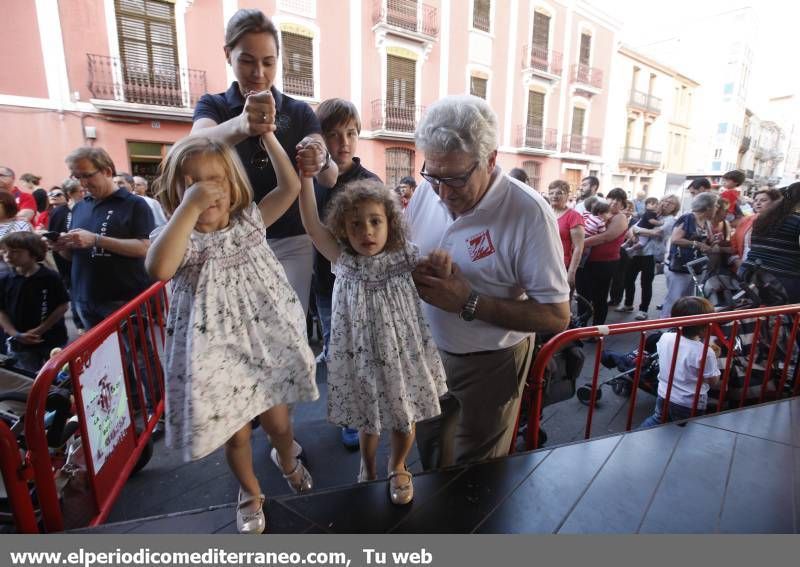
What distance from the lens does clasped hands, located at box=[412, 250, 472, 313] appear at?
1503 millimetres

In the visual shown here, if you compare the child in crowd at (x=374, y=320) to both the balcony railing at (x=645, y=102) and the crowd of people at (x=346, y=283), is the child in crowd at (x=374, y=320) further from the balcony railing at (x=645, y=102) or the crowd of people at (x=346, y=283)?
the balcony railing at (x=645, y=102)

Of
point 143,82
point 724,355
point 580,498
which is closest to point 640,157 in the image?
point 143,82

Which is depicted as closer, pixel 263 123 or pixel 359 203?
pixel 263 123

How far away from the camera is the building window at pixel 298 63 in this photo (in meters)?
12.0

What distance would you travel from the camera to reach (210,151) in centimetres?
134

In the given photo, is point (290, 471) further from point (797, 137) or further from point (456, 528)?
point (797, 137)

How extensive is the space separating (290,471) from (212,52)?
12.3 meters

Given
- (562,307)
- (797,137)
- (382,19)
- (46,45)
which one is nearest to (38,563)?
(562,307)

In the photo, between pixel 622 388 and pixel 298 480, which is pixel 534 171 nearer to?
pixel 622 388

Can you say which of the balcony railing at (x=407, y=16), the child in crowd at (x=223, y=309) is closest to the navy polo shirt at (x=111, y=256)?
the child in crowd at (x=223, y=309)

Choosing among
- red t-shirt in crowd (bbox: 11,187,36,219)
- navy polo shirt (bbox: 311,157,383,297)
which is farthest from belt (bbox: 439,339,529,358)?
red t-shirt in crowd (bbox: 11,187,36,219)

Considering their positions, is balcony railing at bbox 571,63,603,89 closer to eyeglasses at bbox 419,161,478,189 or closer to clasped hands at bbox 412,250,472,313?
eyeglasses at bbox 419,161,478,189

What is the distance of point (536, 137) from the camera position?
61.0 ft

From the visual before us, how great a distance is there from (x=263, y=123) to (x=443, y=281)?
0.83 m
